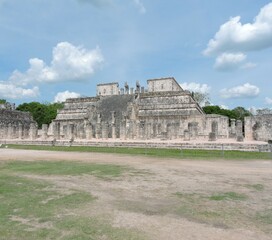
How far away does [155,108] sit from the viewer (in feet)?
→ 104

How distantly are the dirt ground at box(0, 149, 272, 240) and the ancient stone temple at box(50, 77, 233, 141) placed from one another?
14827 mm

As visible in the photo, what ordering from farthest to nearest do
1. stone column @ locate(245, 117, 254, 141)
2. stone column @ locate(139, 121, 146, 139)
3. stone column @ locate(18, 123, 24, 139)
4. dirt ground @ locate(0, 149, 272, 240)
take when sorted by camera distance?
stone column @ locate(18, 123, 24, 139) → stone column @ locate(139, 121, 146, 139) → stone column @ locate(245, 117, 254, 141) → dirt ground @ locate(0, 149, 272, 240)

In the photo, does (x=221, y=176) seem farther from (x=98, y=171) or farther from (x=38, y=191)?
(x=38, y=191)

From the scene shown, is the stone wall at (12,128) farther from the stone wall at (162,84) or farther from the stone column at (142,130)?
the stone wall at (162,84)

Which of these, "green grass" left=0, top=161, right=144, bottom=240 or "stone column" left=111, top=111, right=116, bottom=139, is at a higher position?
"stone column" left=111, top=111, right=116, bottom=139

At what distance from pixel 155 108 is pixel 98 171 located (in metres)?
23.9

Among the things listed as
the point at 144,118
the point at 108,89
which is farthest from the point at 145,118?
the point at 108,89

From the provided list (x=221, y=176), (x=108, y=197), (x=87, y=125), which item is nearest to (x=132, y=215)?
(x=108, y=197)

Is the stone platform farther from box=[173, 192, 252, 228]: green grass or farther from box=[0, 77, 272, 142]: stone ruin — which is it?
box=[173, 192, 252, 228]: green grass

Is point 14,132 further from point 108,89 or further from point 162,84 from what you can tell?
point 162,84

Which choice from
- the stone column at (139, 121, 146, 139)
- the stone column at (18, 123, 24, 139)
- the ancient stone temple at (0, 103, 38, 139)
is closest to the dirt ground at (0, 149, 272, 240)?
the stone column at (139, 121, 146, 139)

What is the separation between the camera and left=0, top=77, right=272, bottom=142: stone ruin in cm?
2455

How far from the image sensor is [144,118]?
3142 centimetres

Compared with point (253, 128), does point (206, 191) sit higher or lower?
lower
